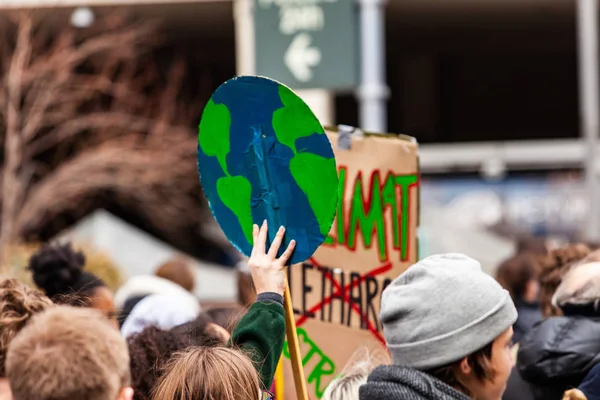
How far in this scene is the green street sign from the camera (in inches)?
299

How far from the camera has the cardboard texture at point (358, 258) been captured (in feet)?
12.7

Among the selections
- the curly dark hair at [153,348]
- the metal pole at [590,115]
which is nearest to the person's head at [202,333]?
the curly dark hair at [153,348]

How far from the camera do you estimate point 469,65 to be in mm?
19359

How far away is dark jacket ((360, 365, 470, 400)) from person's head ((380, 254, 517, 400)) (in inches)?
1.5

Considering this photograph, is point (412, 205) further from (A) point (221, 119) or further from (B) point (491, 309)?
(B) point (491, 309)

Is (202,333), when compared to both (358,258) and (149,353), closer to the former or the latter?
(149,353)

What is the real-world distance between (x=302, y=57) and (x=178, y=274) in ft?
6.85

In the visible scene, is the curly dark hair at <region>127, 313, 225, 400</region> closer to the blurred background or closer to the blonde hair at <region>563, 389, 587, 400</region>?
the blonde hair at <region>563, 389, 587, 400</region>

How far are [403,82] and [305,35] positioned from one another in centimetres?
1172

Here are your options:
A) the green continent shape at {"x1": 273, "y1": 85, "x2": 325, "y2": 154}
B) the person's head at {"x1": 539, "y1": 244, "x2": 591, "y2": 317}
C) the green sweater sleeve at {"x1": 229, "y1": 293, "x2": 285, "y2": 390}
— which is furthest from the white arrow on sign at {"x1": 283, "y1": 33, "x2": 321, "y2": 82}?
the green sweater sleeve at {"x1": 229, "y1": 293, "x2": 285, "y2": 390}

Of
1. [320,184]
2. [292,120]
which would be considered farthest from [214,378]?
[292,120]

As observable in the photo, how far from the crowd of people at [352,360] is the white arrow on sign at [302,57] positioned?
13.4 feet

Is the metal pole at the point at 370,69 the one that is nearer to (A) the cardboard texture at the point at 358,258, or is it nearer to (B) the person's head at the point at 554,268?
(B) the person's head at the point at 554,268

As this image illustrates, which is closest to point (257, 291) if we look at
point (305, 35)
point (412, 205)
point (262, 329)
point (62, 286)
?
point (262, 329)
